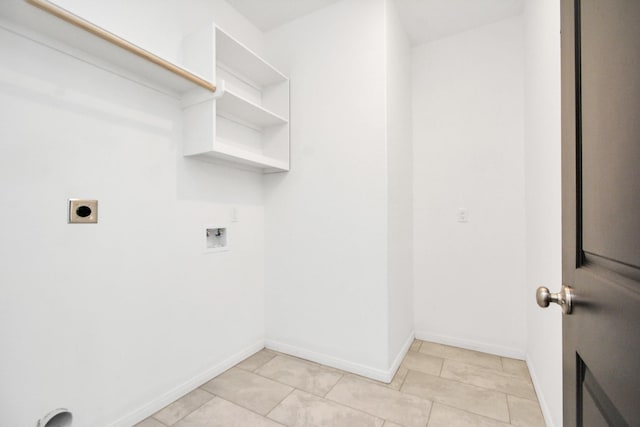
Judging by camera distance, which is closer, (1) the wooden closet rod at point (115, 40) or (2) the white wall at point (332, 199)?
(1) the wooden closet rod at point (115, 40)

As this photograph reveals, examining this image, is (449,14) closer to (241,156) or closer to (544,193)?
(544,193)

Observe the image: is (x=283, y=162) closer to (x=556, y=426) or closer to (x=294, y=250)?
(x=294, y=250)

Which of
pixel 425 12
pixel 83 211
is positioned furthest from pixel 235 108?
pixel 425 12

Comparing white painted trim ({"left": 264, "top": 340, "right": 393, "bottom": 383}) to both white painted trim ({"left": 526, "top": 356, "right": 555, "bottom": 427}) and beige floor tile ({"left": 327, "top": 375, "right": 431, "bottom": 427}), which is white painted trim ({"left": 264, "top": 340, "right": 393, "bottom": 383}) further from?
white painted trim ({"left": 526, "top": 356, "right": 555, "bottom": 427})

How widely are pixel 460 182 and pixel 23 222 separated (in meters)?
2.68

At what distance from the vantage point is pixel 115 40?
1.22m

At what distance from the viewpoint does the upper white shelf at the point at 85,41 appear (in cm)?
106

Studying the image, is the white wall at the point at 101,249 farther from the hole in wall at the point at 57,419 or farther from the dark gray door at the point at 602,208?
the dark gray door at the point at 602,208

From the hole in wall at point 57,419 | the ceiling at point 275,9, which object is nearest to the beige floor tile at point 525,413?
the hole in wall at point 57,419

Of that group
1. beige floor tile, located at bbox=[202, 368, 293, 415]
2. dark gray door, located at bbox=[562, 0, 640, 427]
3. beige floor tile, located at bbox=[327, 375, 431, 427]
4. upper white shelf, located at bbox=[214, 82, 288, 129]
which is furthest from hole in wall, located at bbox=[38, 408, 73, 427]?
dark gray door, located at bbox=[562, 0, 640, 427]

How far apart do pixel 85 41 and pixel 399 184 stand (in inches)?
76.1

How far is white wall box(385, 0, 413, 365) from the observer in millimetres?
1962

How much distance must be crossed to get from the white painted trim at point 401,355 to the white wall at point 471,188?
14 cm

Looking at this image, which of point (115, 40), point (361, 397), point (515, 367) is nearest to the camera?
point (115, 40)
